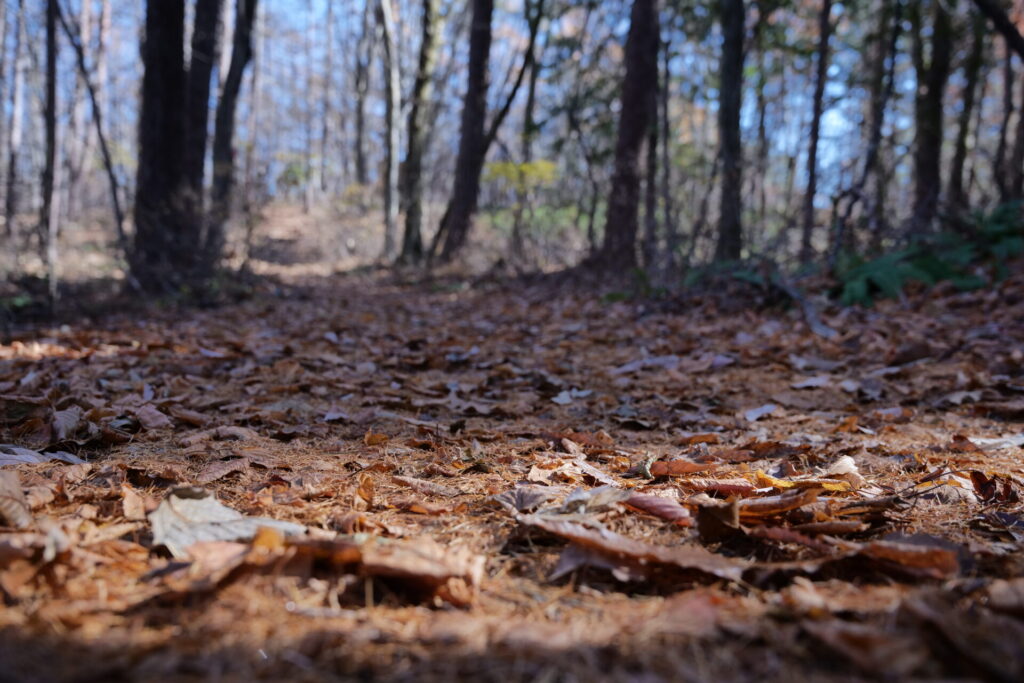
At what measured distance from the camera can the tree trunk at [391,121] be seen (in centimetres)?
1323

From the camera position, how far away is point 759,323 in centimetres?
523

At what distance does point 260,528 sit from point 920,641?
3.92 feet

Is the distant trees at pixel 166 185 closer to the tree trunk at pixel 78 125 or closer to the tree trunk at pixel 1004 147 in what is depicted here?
the tree trunk at pixel 1004 147

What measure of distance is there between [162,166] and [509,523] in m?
7.90

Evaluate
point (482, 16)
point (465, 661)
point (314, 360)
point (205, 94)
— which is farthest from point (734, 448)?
point (482, 16)

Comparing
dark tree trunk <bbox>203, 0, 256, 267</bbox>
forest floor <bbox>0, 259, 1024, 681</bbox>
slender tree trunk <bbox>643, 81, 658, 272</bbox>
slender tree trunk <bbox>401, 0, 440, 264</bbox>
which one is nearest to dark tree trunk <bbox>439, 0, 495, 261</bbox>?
slender tree trunk <bbox>401, 0, 440, 264</bbox>

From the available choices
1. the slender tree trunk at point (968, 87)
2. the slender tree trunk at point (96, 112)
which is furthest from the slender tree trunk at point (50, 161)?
the slender tree trunk at point (968, 87)

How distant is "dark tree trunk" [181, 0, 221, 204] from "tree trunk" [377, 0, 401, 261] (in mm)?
3263

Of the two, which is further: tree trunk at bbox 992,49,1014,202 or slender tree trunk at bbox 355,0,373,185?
slender tree trunk at bbox 355,0,373,185

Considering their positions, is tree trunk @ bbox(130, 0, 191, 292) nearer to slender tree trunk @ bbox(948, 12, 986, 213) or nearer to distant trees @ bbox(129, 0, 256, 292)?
distant trees @ bbox(129, 0, 256, 292)

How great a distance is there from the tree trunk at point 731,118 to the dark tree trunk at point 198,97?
6.79m

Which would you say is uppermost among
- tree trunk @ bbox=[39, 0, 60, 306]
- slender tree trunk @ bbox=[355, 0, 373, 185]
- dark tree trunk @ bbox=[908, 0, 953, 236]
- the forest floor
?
slender tree trunk @ bbox=[355, 0, 373, 185]

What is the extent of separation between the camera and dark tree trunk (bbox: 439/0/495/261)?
11.8 metres

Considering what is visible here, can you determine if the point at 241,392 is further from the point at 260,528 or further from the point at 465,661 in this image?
the point at 465,661
